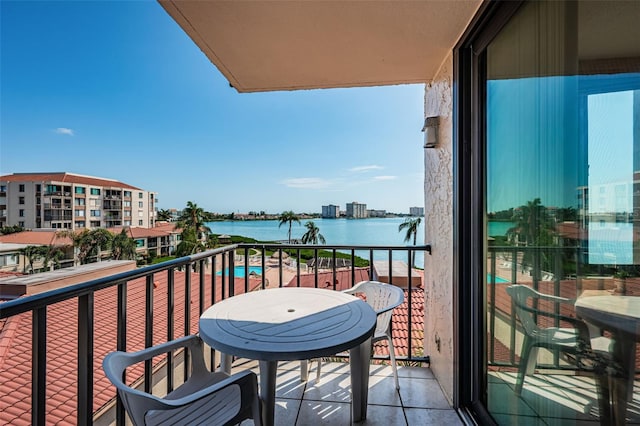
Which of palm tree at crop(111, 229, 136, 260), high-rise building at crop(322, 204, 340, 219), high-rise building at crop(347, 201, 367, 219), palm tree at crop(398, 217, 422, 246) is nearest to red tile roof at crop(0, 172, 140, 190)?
palm tree at crop(111, 229, 136, 260)

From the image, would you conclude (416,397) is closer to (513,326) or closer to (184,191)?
(513,326)

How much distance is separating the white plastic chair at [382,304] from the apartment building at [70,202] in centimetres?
1800

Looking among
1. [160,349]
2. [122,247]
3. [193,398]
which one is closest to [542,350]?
[193,398]

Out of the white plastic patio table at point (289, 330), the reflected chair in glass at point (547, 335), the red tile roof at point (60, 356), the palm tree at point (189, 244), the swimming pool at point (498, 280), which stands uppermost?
the swimming pool at point (498, 280)

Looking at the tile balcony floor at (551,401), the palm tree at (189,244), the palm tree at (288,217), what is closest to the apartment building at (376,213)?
the tile balcony floor at (551,401)

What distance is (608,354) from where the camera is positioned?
0.84 m

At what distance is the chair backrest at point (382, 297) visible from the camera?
210 centimetres

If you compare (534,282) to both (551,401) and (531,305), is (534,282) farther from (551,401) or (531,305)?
(551,401)

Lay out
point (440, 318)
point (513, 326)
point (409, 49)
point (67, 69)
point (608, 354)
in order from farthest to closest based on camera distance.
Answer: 1. point (67, 69)
2. point (440, 318)
3. point (409, 49)
4. point (513, 326)
5. point (608, 354)

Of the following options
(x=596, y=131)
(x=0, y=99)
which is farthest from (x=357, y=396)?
(x=0, y=99)

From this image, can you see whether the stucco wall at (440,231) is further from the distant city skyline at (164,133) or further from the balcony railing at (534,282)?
the distant city skyline at (164,133)

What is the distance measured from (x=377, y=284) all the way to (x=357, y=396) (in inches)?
31.4

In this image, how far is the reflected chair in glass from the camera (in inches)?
35.5

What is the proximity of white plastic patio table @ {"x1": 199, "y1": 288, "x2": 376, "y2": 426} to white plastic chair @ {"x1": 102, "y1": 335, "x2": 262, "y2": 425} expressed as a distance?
4.9 inches
